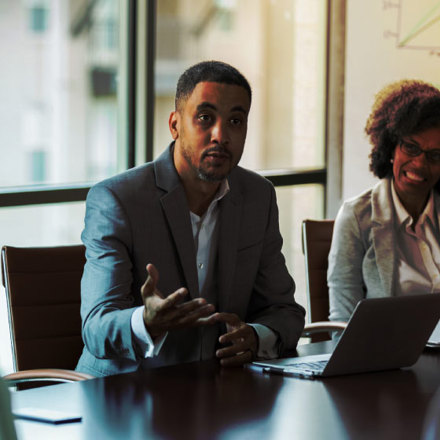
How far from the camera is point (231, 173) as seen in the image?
2555 millimetres

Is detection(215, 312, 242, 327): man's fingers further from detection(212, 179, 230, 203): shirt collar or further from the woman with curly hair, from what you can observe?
the woman with curly hair

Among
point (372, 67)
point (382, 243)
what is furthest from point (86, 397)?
point (372, 67)

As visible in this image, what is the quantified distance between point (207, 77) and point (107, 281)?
2.20 ft

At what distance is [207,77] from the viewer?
7.64 ft

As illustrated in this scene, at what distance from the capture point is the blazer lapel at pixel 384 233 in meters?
3.07

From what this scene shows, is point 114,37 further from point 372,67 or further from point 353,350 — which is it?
point 353,350

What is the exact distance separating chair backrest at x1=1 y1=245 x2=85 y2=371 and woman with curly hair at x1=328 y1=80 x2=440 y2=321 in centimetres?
106

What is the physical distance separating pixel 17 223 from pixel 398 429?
2.74 m

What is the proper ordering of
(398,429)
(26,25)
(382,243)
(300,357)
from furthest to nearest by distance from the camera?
(26,25), (382,243), (300,357), (398,429)

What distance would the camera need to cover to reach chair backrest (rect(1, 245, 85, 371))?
2.40m

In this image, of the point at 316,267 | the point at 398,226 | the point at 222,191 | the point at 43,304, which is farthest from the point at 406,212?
the point at 43,304

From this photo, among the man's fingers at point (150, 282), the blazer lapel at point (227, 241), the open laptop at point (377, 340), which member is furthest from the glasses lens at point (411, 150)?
the man's fingers at point (150, 282)

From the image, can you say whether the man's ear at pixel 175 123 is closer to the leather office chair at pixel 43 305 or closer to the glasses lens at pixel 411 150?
the leather office chair at pixel 43 305

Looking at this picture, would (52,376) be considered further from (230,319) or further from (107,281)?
(230,319)
